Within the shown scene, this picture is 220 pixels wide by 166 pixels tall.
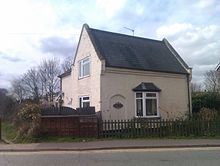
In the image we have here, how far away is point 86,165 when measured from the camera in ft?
34.8

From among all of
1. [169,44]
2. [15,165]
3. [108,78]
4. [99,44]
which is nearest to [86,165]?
[15,165]

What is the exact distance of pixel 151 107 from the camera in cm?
2536

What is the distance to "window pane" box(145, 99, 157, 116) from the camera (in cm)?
2507

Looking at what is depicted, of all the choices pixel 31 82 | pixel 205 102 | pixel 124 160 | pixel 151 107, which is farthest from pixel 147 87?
pixel 31 82

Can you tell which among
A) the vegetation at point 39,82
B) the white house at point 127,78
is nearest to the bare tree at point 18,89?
the vegetation at point 39,82

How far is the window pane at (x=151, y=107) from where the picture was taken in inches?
987

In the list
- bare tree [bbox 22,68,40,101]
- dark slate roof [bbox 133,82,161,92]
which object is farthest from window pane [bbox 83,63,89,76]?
bare tree [bbox 22,68,40,101]

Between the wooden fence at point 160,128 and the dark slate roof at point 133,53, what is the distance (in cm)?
538

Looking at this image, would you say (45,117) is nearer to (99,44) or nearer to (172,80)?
(99,44)

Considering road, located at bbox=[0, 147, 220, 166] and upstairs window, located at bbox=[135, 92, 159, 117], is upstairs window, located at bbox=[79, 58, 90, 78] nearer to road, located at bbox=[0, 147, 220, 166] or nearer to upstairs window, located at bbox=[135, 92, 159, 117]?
upstairs window, located at bbox=[135, 92, 159, 117]

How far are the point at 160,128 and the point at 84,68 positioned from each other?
385 inches

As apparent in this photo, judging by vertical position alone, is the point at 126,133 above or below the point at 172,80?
below

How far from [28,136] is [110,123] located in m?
4.65

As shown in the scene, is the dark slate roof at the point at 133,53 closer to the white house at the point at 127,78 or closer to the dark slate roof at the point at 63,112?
the white house at the point at 127,78
